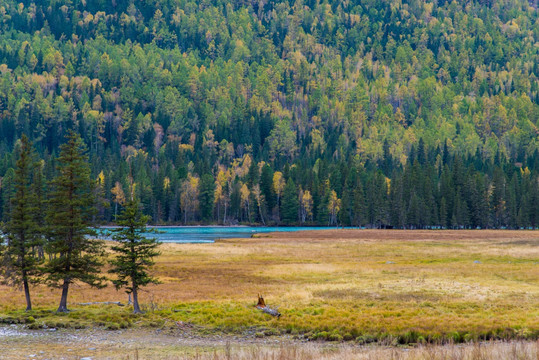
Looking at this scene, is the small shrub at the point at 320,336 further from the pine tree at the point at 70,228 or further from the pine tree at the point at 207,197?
the pine tree at the point at 207,197

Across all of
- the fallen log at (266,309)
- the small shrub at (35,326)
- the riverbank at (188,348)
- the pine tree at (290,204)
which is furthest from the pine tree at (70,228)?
the pine tree at (290,204)

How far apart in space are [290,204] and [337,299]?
149m

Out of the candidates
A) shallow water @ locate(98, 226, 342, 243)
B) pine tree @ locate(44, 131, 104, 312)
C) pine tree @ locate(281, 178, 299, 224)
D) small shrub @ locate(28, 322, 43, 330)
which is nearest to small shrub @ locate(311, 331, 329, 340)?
pine tree @ locate(44, 131, 104, 312)

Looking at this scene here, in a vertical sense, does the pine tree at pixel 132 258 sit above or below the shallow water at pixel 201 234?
above

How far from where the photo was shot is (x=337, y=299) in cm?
4025

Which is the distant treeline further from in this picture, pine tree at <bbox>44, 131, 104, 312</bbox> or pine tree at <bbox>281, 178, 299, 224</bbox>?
pine tree at <bbox>44, 131, 104, 312</bbox>

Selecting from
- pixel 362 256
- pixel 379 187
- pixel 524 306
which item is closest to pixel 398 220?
pixel 379 187

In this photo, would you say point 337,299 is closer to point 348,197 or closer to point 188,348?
point 188,348

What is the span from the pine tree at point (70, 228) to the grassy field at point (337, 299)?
8.93 ft

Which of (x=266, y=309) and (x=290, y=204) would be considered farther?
(x=290, y=204)

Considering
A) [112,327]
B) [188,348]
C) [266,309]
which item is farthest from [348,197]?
[188,348]

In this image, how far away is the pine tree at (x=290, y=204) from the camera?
189125 mm

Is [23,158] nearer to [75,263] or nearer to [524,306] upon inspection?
[75,263]

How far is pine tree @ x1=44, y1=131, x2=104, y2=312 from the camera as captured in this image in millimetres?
38344
